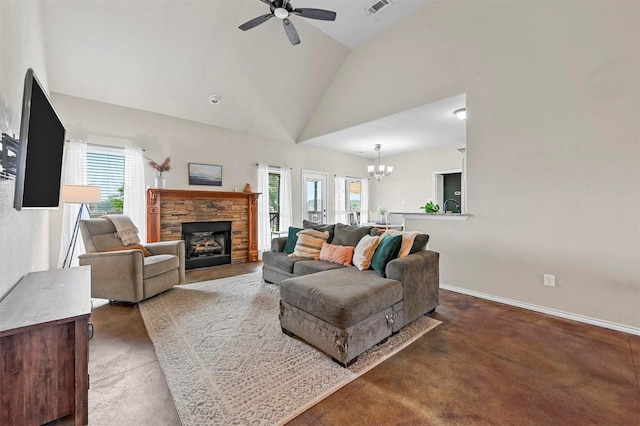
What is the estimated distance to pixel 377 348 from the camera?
2219 millimetres

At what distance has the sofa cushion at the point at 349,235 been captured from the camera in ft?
11.5

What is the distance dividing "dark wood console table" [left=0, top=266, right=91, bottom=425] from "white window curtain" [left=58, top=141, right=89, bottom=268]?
3.16 metres

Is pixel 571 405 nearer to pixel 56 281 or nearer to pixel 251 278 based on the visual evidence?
pixel 56 281

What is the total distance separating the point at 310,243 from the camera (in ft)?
12.3

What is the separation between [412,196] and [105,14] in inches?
272

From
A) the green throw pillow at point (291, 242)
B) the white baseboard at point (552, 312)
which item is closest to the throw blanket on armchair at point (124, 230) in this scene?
the green throw pillow at point (291, 242)

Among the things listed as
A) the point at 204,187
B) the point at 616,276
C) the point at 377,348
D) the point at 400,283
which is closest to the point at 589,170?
the point at 616,276

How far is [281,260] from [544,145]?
334 centimetres

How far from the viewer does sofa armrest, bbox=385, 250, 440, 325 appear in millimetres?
2496

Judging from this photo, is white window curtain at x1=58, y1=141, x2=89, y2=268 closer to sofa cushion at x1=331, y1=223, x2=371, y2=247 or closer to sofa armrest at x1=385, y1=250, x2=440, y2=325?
sofa cushion at x1=331, y1=223, x2=371, y2=247

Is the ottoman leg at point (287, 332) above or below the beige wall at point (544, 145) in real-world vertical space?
below

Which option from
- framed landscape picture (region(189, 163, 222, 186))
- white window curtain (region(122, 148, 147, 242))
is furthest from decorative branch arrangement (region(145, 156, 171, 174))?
framed landscape picture (region(189, 163, 222, 186))

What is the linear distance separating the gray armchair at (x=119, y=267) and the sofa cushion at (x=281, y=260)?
1.24m

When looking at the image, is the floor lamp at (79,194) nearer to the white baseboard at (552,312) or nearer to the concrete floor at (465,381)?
the concrete floor at (465,381)
